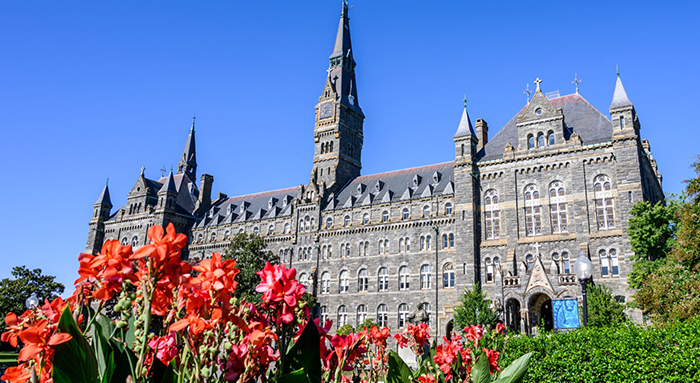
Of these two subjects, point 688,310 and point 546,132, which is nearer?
point 688,310

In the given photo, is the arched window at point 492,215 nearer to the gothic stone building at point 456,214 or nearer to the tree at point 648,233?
the gothic stone building at point 456,214

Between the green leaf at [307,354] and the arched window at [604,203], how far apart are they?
128 feet

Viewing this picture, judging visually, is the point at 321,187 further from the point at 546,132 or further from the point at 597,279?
the point at 597,279

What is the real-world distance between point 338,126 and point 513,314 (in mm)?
31199

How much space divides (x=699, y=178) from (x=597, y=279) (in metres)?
13.9

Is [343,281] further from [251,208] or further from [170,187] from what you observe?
[170,187]

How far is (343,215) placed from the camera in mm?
55188

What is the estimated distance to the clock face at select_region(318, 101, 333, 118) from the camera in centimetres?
6297

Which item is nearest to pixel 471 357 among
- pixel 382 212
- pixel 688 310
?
pixel 688 310

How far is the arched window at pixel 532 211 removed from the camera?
4081 cm

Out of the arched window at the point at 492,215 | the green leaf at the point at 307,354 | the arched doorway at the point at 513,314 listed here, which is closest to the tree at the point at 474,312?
the arched doorway at the point at 513,314

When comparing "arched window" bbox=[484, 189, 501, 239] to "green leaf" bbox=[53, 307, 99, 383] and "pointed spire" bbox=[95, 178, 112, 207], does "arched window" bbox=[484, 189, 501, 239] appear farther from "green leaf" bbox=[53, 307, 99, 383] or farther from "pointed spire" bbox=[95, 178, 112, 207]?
"pointed spire" bbox=[95, 178, 112, 207]

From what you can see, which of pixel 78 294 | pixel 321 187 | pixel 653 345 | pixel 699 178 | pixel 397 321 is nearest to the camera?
pixel 78 294

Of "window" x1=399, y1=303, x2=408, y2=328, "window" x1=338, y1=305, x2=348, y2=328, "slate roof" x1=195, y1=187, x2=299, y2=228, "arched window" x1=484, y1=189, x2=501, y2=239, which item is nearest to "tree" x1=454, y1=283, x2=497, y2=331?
"arched window" x1=484, y1=189, x2=501, y2=239
